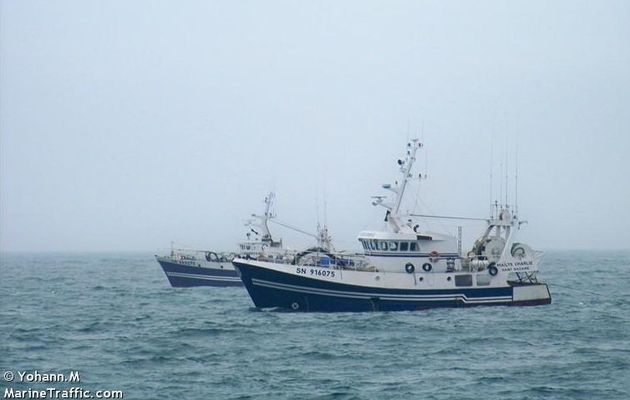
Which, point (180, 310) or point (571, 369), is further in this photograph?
point (180, 310)

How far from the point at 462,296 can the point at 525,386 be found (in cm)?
2064

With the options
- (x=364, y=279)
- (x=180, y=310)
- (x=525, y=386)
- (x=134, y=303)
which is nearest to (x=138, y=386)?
(x=525, y=386)

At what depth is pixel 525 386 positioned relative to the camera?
3028 cm

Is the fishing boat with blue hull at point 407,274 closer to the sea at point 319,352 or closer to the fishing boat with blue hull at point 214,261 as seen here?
the sea at point 319,352

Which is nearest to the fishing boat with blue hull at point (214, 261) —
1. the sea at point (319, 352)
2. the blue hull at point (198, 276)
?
the blue hull at point (198, 276)

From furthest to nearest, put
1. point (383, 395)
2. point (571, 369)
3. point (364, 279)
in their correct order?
point (364, 279) → point (571, 369) → point (383, 395)

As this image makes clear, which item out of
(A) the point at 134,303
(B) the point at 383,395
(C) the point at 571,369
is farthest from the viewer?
(A) the point at 134,303

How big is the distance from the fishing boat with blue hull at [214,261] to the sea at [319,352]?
1875 cm

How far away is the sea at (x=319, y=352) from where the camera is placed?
97.8 feet

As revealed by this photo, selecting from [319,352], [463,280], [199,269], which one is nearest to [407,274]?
[463,280]

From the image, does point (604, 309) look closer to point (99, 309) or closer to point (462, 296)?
point (462, 296)

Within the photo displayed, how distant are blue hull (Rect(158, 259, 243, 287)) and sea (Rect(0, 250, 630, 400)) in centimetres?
1860

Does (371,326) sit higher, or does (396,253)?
(396,253)

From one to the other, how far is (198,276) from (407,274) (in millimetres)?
30240
